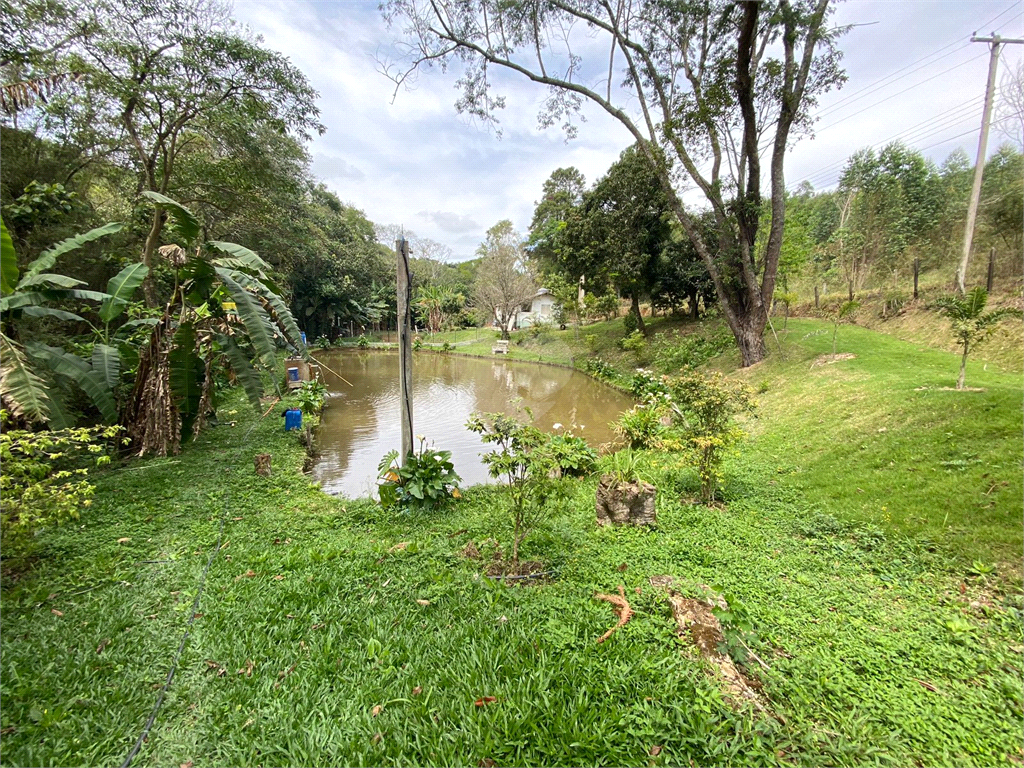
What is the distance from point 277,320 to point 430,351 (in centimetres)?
1742

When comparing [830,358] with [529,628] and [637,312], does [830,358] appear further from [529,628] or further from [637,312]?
[529,628]

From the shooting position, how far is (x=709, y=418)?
4.11 metres

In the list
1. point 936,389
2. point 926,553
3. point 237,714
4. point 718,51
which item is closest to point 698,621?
point 926,553

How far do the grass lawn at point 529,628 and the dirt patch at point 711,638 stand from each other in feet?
0.29

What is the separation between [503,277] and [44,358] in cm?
2149

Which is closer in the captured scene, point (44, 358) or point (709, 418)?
point (44, 358)

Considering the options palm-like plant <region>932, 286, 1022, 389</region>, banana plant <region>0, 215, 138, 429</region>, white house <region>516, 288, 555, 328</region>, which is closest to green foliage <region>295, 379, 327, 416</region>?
banana plant <region>0, 215, 138, 429</region>

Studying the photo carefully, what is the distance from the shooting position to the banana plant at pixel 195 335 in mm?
4266

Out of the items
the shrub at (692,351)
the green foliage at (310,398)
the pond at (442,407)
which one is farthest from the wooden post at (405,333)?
the shrub at (692,351)

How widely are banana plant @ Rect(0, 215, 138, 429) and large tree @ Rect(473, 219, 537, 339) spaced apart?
65.2ft

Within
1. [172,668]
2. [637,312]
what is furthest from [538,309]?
[172,668]

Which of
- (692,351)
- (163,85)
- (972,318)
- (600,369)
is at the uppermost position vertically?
(163,85)

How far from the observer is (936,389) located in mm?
5402

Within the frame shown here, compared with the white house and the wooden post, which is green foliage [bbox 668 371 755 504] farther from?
the white house
